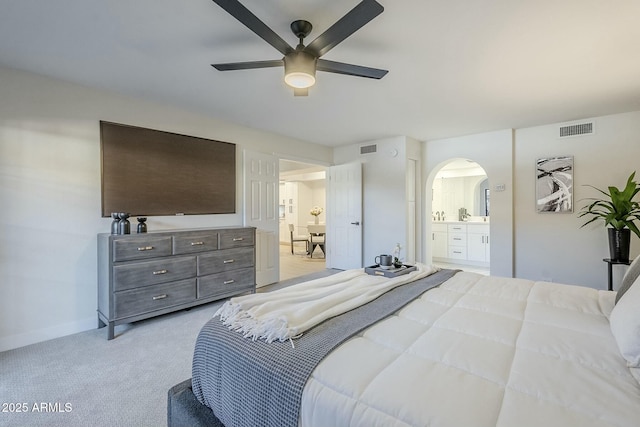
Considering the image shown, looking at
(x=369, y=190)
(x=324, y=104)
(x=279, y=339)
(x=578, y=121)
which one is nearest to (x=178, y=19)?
(x=324, y=104)

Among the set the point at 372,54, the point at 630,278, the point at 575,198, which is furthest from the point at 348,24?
the point at 575,198

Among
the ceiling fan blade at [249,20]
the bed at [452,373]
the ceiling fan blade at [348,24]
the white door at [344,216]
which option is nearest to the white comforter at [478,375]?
the bed at [452,373]

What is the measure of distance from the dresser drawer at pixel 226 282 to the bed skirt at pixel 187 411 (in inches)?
78.3

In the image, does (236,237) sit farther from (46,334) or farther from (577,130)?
(577,130)

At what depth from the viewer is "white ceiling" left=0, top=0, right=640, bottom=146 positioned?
1841mm

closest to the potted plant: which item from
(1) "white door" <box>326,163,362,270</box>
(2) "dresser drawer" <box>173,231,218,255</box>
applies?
(1) "white door" <box>326,163,362,270</box>

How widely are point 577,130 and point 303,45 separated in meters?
4.21

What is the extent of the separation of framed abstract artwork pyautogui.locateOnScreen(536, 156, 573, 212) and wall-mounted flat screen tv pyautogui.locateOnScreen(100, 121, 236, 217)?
447 centimetres

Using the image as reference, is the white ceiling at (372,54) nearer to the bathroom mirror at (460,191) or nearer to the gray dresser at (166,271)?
the gray dresser at (166,271)

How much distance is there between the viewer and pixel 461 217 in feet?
22.4

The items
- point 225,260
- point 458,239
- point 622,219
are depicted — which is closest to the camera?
point 622,219

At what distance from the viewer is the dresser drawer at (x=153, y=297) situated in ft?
8.98

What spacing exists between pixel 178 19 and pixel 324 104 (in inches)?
71.8

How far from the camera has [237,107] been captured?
3527mm
